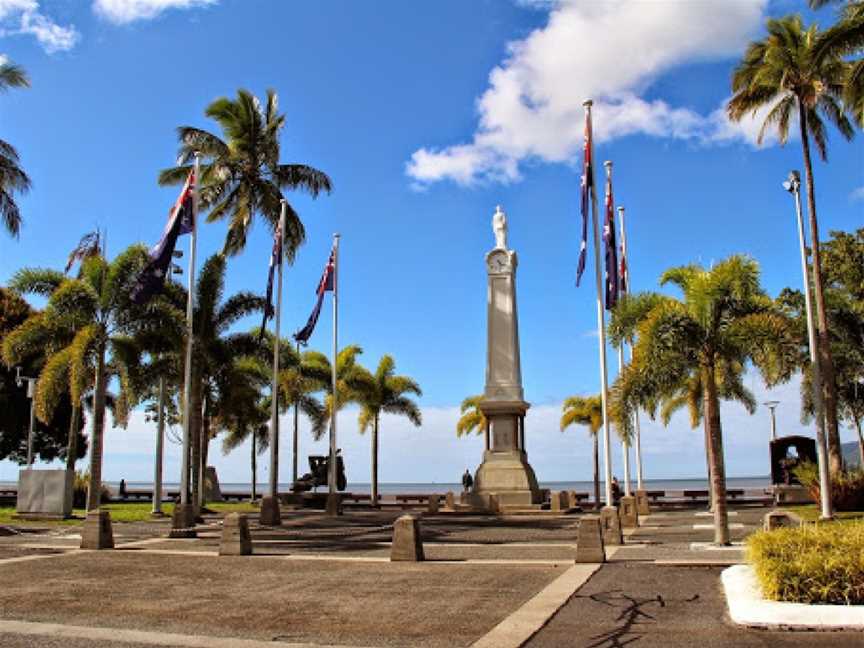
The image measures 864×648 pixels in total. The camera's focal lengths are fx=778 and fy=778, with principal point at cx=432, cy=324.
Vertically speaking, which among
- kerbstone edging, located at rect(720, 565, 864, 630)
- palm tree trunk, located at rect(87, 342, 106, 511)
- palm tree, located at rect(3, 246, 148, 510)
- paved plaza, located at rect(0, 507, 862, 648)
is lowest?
paved plaza, located at rect(0, 507, 862, 648)

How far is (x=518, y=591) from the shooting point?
36.0 feet

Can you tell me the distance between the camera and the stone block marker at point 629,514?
22.4 m

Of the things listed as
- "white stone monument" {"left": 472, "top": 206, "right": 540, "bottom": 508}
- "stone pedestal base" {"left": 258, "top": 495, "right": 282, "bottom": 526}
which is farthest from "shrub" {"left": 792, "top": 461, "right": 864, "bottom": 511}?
"stone pedestal base" {"left": 258, "top": 495, "right": 282, "bottom": 526}

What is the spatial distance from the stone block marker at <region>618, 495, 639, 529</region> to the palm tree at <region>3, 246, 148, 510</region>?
16.9 meters

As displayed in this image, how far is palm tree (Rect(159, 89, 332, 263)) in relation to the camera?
3434 cm

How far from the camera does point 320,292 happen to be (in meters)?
29.9

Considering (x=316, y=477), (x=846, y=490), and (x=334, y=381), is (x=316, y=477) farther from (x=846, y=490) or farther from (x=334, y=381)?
(x=846, y=490)

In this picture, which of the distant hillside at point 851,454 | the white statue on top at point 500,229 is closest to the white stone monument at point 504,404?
the white statue on top at point 500,229

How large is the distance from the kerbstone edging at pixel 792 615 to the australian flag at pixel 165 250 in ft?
55.7

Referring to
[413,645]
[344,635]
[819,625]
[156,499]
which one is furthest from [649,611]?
[156,499]

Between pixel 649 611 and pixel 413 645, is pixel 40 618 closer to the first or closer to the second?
pixel 413 645

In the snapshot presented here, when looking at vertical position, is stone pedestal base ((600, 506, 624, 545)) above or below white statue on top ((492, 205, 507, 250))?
below

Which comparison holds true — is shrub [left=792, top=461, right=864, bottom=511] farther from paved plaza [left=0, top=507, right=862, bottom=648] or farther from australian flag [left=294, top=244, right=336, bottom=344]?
australian flag [left=294, top=244, right=336, bottom=344]

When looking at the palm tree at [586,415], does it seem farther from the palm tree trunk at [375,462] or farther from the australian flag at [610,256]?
the australian flag at [610,256]
